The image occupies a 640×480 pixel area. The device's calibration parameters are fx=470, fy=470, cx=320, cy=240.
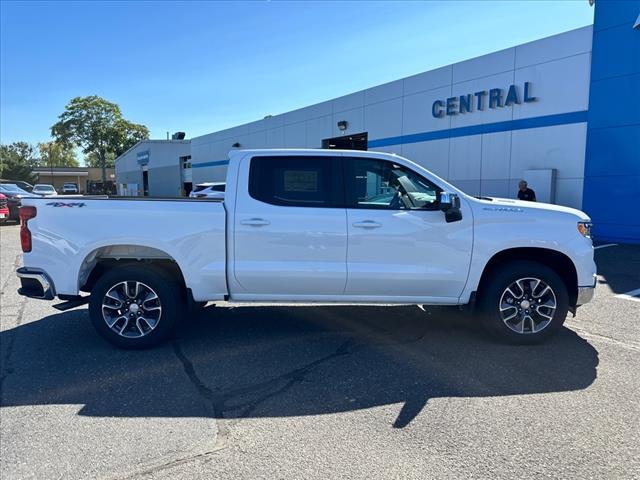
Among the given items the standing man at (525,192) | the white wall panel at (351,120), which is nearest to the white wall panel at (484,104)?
the standing man at (525,192)

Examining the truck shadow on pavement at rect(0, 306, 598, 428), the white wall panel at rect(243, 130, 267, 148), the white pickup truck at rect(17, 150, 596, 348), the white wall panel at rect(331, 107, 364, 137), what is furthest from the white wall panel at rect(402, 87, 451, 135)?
the white pickup truck at rect(17, 150, 596, 348)

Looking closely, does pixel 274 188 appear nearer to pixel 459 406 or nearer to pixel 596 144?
pixel 459 406

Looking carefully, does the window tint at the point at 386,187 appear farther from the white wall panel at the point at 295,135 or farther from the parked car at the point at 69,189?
the parked car at the point at 69,189

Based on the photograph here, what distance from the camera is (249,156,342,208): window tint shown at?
4773mm

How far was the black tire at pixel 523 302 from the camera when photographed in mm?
4762

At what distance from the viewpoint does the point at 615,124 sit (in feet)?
42.3

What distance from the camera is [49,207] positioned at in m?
4.68

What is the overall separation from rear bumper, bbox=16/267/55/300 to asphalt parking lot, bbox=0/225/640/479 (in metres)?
0.62

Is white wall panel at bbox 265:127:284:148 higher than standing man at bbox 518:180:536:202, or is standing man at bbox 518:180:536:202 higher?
white wall panel at bbox 265:127:284:148

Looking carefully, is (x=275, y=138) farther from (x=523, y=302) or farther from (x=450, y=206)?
(x=523, y=302)

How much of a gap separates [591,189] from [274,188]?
39.4 feet

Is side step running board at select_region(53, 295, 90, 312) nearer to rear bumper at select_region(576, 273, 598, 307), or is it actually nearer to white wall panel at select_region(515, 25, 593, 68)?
rear bumper at select_region(576, 273, 598, 307)

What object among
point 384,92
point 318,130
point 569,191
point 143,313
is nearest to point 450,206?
point 143,313

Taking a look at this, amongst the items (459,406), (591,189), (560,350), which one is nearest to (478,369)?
(459,406)
